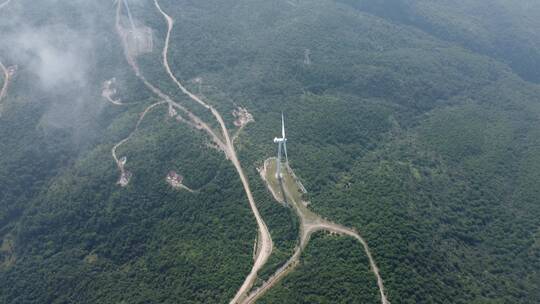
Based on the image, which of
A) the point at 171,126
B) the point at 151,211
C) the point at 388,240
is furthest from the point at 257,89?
the point at 388,240

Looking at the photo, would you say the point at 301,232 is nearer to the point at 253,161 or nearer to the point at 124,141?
the point at 253,161

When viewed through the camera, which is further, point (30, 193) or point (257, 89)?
point (257, 89)

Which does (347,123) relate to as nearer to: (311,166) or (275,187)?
(311,166)

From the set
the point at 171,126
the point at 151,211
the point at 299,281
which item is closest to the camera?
the point at 299,281

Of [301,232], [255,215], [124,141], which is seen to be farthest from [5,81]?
[301,232]

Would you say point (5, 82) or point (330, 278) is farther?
point (5, 82)

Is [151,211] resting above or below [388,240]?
below
